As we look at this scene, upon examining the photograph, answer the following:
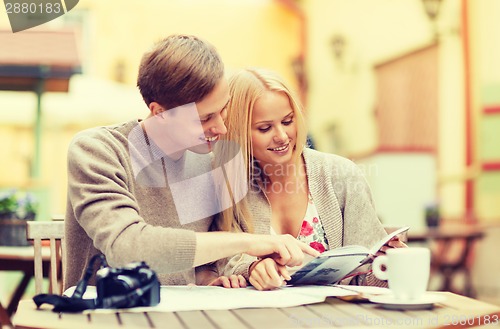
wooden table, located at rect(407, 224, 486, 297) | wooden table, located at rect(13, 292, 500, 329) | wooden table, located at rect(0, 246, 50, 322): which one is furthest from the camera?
wooden table, located at rect(407, 224, 486, 297)

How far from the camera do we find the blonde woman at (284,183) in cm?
239

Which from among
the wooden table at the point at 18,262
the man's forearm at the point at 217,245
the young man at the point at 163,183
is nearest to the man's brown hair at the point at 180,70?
the young man at the point at 163,183

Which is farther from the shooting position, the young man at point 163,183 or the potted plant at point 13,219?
the potted plant at point 13,219

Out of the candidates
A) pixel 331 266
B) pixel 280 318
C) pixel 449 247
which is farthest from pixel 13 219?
pixel 449 247

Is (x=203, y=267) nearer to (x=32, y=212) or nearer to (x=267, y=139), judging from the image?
(x=267, y=139)

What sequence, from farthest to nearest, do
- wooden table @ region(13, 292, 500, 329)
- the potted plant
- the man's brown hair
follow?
the potted plant, the man's brown hair, wooden table @ region(13, 292, 500, 329)

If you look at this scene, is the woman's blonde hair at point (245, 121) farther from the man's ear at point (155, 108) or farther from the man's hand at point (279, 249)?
the man's hand at point (279, 249)

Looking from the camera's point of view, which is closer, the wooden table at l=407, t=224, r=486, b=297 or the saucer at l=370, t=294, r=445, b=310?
the saucer at l=370, t=294, r=445, b=310

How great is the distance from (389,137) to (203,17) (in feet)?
14.6

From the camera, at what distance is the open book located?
189 cm

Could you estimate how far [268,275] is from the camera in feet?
6.49

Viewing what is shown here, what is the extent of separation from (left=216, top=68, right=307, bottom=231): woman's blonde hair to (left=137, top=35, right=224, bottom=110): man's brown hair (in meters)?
0.27

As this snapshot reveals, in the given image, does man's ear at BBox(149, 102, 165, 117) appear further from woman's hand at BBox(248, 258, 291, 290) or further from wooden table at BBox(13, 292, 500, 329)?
wooden table at BBox(13, 292, 500, 329)

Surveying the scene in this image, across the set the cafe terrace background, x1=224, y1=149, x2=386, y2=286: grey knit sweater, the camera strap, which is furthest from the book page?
the cafe terrace background
